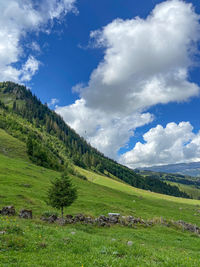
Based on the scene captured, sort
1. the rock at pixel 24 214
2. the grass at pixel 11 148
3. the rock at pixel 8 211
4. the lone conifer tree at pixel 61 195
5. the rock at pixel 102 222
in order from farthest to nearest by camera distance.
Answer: the grass at pixel 11 148 → the lone conifer tree at pixel 61 195 → the rock at pixel 102 222 → the rock at pixel 8 211 → the rock at pixel 24 214

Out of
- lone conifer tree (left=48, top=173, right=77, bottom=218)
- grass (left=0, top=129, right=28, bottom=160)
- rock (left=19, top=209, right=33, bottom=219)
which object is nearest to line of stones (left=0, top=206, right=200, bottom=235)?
rock (left=19, top=209, right=33, bottom=219)

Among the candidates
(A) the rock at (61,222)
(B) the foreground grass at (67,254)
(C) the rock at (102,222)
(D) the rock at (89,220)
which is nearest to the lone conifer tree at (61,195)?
(A) the rock at (61,222)

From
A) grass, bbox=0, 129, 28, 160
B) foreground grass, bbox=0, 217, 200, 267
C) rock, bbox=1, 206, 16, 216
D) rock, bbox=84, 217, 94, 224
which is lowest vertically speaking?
rock, bbox=84, 217, 94, 224

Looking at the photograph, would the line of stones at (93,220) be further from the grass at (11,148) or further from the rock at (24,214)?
the grass at (11,148)

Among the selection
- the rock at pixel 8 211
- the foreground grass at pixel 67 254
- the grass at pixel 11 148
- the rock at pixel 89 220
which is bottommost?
the rock at pixel 89 220

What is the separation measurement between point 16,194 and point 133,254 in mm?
38641

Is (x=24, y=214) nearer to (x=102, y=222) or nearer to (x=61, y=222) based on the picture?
(x=61, y=222)

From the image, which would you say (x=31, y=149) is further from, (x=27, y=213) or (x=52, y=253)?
(x=52, y=253)

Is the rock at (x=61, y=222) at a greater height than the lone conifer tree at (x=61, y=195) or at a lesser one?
lesser

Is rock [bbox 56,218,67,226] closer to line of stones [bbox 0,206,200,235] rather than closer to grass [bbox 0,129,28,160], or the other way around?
line of stones [bbox 0,206,200,235]

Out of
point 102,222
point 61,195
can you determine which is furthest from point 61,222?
point 102,222

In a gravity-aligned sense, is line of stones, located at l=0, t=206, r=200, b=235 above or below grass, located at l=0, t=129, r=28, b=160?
below

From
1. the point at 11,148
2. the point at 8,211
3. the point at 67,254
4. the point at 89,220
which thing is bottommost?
the point at 89,220

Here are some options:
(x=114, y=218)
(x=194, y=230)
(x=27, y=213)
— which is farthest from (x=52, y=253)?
(x=194, y=230)
